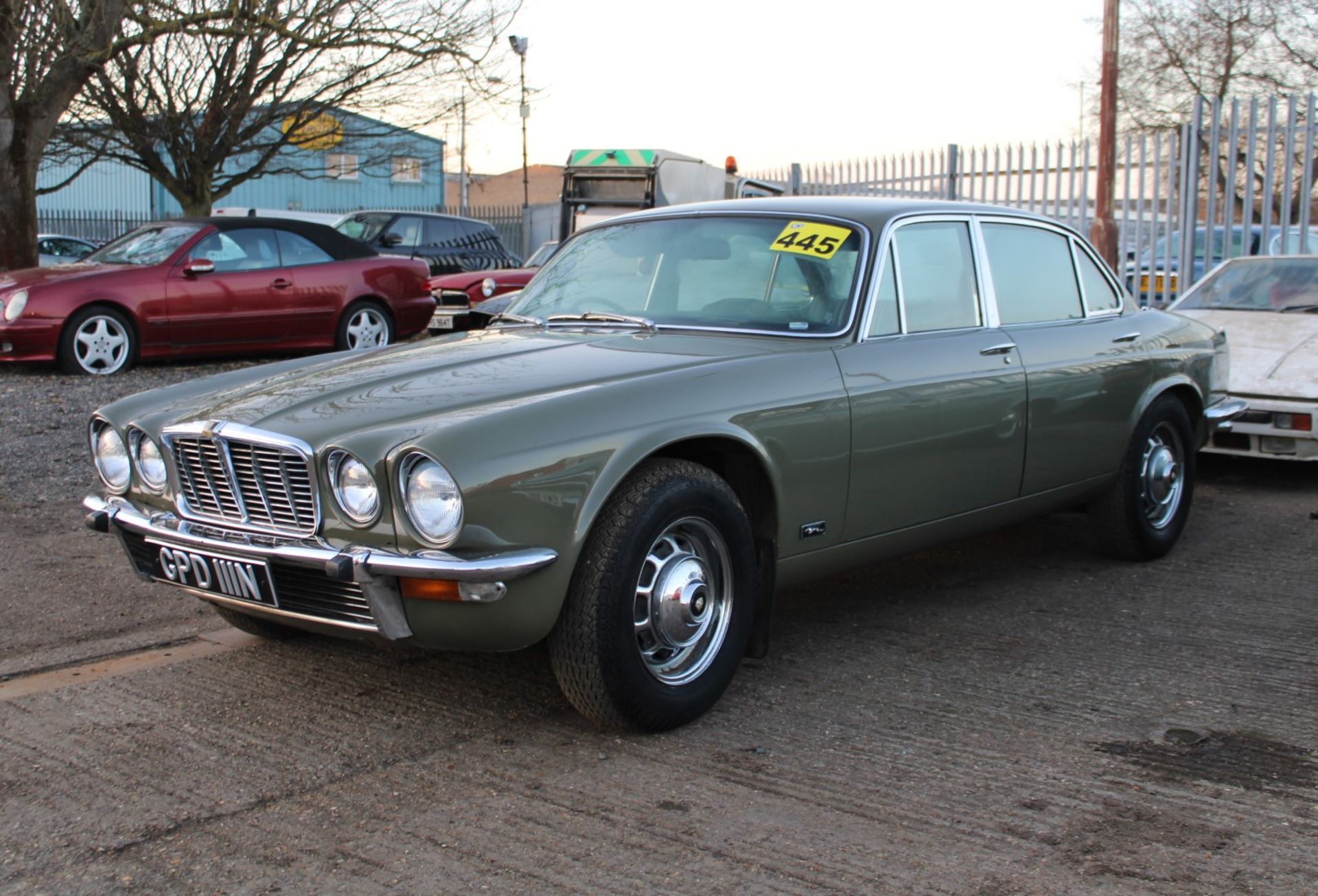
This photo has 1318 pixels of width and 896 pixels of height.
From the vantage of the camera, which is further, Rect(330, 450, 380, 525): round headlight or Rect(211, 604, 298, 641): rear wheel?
Rect(211, 604, 298, 641): rear wheel

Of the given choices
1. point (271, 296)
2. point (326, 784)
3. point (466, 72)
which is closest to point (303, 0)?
point (466, 72)

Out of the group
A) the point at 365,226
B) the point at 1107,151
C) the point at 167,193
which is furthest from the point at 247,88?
the point at 167,193

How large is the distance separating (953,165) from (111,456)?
14348 mm

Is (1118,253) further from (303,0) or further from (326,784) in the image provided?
(326,784)

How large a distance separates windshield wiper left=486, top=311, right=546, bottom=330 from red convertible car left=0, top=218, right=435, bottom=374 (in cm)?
650

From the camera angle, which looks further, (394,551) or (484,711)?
(484,711)

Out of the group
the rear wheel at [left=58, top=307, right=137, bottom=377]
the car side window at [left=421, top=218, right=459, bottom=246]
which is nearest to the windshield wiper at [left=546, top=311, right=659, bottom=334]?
the rear wheel at [left=58, top=307, right=137, bottom=377]

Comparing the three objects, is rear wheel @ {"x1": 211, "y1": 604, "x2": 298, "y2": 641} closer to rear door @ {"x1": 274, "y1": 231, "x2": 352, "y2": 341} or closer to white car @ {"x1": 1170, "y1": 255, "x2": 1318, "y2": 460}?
white car @ {"x1": 1170, "y1": 255, "x2": 1318, "y2": 460}

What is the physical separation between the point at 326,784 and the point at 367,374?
4.14 ft

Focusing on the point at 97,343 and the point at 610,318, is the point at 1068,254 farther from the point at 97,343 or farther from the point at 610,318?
the point at 97,343

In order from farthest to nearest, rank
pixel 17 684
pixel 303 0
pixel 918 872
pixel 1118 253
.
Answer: pixel 303 0
pixel 1118 253
pixel 17 684
pixel 918 872

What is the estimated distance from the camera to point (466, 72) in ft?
59.1

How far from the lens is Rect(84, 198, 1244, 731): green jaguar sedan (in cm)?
329

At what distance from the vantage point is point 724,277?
455cm
